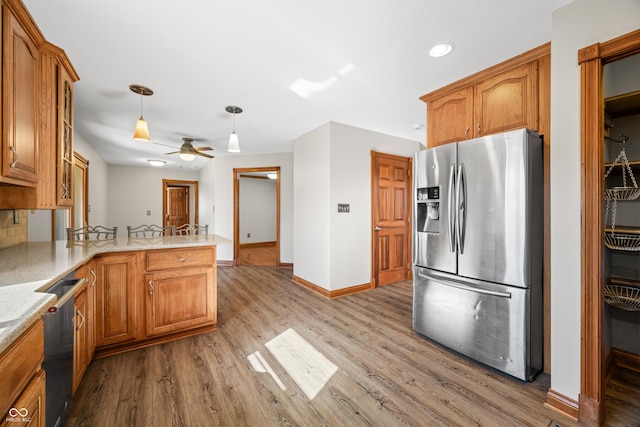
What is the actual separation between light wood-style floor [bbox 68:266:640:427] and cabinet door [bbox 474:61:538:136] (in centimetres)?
195

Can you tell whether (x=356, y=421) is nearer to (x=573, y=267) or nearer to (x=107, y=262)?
(x=573, y=267)

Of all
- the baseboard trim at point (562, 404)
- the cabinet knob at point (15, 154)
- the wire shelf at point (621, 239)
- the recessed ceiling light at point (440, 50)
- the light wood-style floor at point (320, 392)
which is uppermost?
the recessed ceiling light at point (440, 50)

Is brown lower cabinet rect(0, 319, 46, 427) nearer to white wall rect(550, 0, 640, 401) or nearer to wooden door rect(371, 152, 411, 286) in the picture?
white wall rect(550, 0, 640, 401)

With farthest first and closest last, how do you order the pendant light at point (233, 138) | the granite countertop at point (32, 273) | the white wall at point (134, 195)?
the white wall at point (134, 195), the pendant light at point (233, 138), the granite countertop at point (32, 273)

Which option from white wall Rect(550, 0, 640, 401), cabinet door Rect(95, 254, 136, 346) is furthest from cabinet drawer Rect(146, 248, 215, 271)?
white wall Rect(550, 0, 640, 401)

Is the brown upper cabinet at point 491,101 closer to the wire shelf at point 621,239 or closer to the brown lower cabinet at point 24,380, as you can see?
the wire shelf at point 621,239

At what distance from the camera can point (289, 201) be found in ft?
18.3

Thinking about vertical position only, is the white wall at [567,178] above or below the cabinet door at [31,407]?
above

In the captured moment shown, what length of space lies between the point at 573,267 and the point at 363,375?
60.5 inches

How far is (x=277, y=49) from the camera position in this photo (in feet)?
6.62

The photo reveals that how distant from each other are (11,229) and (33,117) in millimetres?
1194

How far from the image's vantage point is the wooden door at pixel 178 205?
338 inches

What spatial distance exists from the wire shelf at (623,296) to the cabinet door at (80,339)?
3.54 meters

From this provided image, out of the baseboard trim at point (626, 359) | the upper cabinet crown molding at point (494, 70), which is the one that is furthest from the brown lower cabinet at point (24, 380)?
the baseboard trim at point (626, 359)
